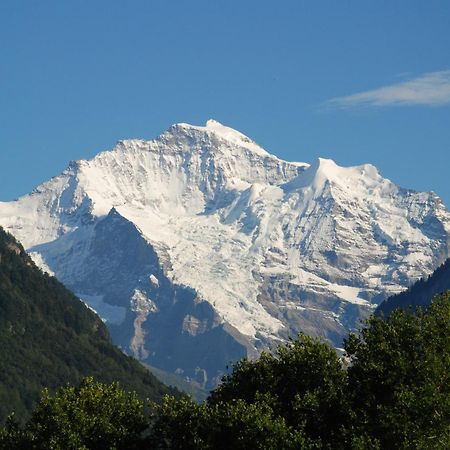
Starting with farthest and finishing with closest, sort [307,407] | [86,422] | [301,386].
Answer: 1. [301,386]
2. [86,422]
3. [307,407]

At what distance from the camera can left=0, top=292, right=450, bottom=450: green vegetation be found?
126m

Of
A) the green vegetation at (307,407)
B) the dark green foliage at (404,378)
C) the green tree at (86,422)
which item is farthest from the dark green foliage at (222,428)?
the dark green foliage at (404,378)

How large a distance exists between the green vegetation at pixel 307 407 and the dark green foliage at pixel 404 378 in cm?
9

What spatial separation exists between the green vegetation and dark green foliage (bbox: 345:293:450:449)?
0.09 meters

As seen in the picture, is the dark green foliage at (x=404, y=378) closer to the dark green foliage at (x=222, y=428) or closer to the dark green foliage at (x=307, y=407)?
the dark green foliage at (x=307, y=407)

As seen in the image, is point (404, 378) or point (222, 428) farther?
point (404, 378)

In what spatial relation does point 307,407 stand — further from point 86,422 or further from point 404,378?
point 86,422

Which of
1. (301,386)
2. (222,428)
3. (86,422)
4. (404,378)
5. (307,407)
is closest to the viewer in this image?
(222,428)

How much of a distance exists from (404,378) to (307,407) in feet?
29.2

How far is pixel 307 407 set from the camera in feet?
441

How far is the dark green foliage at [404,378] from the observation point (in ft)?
410

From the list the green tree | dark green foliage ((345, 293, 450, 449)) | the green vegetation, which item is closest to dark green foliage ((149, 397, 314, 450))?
the green vegetation

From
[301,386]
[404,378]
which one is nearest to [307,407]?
[301,386]

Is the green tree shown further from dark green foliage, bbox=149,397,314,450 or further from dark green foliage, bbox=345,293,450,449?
dark green foliage, bbox=345,293,450,449
